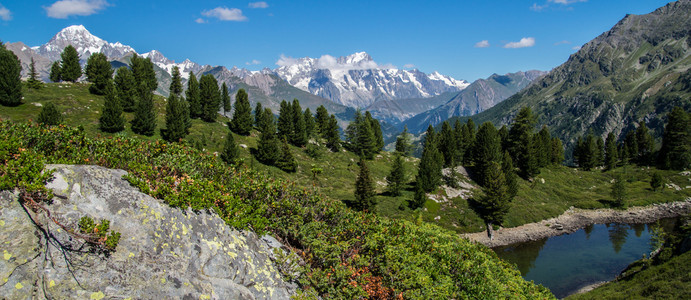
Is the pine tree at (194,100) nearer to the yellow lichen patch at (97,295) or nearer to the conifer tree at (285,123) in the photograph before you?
the conifer tree at (285,123)

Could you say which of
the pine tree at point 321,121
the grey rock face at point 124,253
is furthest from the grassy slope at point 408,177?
the grey rock face at point 124,253

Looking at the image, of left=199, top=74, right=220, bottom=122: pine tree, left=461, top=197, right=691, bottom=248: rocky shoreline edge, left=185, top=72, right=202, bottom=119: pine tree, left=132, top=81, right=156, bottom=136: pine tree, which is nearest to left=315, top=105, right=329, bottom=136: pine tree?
left=199, top=74, right=220, bottom=122: pine tree

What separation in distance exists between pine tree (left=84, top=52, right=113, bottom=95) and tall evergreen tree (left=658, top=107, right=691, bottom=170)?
544 feet

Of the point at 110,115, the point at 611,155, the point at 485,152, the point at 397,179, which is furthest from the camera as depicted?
the point at 611,155

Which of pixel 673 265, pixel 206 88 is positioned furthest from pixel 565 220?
pixel 206 88

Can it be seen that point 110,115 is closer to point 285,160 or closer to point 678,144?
point 285,160

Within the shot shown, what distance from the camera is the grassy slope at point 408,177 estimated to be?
5709 cm

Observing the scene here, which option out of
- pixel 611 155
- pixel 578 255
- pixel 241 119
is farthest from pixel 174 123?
pixel 611 155

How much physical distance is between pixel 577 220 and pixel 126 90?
357 ft

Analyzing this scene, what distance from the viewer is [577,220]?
234 feet

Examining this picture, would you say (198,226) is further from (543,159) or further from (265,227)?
(543,159)

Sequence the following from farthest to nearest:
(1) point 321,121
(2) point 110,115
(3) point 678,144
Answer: (3) point 678,144 → (1) point 321,121 → (2) point 110,115

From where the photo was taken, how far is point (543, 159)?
9175 centimetres

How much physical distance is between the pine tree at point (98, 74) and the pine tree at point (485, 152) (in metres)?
93.7
